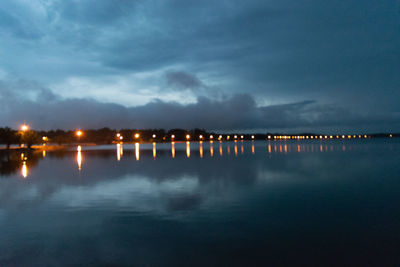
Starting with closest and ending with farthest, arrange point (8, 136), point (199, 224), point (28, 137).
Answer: point (199, 224) < point (8, 136) < point (28, 137)

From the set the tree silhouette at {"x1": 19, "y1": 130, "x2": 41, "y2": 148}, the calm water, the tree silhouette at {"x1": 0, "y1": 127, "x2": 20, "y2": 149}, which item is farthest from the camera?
the tree silhouette at {"x1": 19, "y1": 130, "x2": 41, "y2": 148}

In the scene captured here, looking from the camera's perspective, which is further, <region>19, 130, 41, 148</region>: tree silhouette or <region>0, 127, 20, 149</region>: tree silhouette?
<region>19, 130, 41, 148</region>: tree silhouette

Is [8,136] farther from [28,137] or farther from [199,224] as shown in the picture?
[199,224]

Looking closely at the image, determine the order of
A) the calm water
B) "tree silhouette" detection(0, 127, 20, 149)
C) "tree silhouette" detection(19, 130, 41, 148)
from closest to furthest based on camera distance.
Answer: the calm water → "tree silhouette" detection(0, 127, 20, 149) → "tree silhouette" detection(19, 130, 41, 148)

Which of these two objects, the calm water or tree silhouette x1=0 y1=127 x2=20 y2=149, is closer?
the calm water

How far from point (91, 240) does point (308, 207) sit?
840 centimetres

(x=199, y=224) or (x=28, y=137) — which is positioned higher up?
(x=28, y=137)

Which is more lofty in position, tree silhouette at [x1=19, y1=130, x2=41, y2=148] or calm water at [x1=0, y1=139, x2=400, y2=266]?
tree silhouette at [x1=19, y1=130, x2=41, y2=148]

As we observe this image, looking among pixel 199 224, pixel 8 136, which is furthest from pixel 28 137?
pixel 199 224

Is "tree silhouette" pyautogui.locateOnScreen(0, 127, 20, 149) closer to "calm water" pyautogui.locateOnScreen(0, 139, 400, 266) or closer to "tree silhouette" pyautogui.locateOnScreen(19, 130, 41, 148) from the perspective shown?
"tree silhouette" pyautogui.locateOnScreen(19, 130, 41, 148)

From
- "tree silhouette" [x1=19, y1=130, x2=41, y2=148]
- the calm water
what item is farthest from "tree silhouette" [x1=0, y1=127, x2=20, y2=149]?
the calm water

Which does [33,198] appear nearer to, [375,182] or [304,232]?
[304,232]

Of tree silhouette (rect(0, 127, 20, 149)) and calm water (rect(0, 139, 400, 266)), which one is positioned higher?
tree silhouette (rect(0, 127, 20, 149))

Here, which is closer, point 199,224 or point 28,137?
point 199,224
